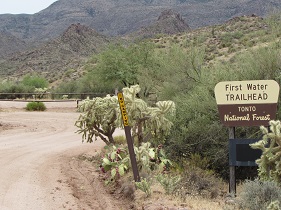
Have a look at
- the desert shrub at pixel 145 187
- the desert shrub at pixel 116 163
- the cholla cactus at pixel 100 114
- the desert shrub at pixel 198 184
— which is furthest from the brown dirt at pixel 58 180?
the cholla cactus at pixel 100 114

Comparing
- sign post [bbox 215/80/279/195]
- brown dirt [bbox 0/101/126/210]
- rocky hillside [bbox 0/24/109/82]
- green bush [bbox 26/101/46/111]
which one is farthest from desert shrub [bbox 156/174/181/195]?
rocky hillside [bbox 0/24/109/82]

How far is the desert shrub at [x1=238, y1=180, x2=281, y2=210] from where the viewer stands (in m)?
8.41

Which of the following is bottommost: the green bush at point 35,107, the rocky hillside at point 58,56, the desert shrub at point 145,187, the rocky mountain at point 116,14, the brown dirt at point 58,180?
the brown dirt at point 58,180

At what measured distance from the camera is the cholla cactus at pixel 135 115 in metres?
12.6

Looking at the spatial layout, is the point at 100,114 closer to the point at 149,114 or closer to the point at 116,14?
the point at 149,114

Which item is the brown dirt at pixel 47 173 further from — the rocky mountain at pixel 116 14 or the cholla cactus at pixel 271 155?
the rocky mountain at pixel 116 14

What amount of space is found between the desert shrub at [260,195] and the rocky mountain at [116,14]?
130 metres

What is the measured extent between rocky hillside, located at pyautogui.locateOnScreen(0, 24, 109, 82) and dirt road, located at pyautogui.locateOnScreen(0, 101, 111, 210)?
48855mm

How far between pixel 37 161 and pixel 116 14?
15492 cm

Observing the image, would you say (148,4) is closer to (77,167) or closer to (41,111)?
(41,111)

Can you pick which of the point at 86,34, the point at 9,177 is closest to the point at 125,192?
the point at 9,177

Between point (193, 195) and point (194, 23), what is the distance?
13723 cm

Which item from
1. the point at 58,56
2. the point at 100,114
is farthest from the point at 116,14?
the point at 100,114

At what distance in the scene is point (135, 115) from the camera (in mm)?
12594
